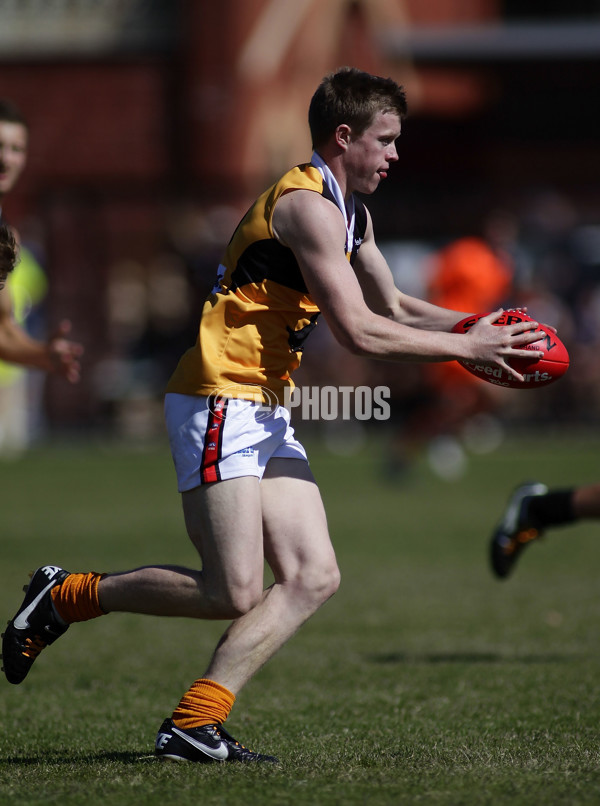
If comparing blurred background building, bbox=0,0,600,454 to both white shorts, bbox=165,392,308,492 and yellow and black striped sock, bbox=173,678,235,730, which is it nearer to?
white shorts, bbox=165,392,308,492

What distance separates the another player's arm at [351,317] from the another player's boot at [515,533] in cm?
262

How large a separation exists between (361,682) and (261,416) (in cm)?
197

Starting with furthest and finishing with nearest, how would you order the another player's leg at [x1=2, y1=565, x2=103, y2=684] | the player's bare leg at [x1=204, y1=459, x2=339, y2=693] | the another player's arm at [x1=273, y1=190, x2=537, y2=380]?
the another player's leg at [x1=2, y1=565, x2=103, y2=684] < the player's bare leg at [x1=204, y1=459, x2=339, y2=693] < the another player's arm at [x1=273, y1=190, x2=537, y2=380]

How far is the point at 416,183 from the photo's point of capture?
30.5m

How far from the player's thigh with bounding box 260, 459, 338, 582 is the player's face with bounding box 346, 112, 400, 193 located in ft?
3.39

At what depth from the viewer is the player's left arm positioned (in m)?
5.08

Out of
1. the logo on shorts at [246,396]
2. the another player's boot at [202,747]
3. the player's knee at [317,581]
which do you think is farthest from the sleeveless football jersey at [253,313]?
the another player's boot at [202,747]

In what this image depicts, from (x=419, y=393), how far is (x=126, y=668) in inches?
565

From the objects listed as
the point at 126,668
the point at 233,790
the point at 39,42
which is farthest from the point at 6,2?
the point at 233,790

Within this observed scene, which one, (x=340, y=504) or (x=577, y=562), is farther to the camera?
(x=340, y=504)

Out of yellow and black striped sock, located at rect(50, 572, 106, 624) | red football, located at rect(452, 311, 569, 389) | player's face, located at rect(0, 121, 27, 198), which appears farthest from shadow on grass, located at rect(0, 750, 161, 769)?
player's face, located at rect(0, 121, 27, 198)

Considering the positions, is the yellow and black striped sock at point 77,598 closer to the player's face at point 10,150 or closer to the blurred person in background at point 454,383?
the player's face at point 10,150

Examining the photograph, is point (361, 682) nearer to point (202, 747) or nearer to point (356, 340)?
point (202, 747)

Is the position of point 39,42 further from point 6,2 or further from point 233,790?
point 233,790
